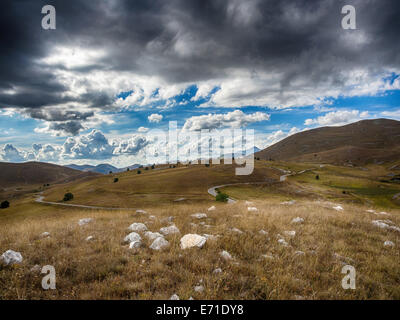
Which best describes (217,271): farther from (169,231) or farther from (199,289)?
(169,231)

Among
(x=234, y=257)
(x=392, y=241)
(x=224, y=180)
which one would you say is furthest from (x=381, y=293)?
(x=224, y=180)

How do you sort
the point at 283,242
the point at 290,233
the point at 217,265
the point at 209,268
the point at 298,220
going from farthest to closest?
1. the point at 298,220
2. the point at 290,233
3. the point at 283,242
4. the point at 217,265
5. the point at 209,268

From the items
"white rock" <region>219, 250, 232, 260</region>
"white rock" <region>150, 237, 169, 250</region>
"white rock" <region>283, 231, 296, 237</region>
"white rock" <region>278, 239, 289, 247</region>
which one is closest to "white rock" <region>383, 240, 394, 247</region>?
Answer: "white rock" <region>283, 231, 296, 237</region>

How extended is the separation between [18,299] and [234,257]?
19.6ft

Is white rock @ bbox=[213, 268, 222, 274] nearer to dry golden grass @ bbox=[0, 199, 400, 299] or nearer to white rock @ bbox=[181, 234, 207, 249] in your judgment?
dry golden grass @ bbox=[0, 199, 400, 299]

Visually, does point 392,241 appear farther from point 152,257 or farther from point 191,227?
point 152,257

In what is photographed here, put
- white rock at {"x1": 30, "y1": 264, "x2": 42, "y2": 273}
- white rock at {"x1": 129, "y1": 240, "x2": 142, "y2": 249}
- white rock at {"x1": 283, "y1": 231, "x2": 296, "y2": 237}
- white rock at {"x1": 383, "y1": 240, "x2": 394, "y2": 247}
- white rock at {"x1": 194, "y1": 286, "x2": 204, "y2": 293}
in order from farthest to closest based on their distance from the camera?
white rock at {"x1": 283, "y1": 231, "x2": 296, "y2": 237}
white rock at {"x1": 383, "y1": 240, "x2": 394, "y2": 247}
white rock at {"x1": 129, "y1": 240, "x2": 142, "y2": 249}
white rock at {"x1": 30, "y1": 264, "x2": 42, "y2": 273}
white rock at {"x1": 194, "y1": 286, "x2": 204, "y2": 293}

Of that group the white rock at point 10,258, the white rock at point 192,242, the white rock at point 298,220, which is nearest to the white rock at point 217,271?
the white rock at point 192,242

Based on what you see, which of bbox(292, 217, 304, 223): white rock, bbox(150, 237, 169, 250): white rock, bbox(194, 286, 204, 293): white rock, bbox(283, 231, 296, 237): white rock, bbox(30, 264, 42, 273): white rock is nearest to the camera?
bbox(194, 286, 204, 293): white rock

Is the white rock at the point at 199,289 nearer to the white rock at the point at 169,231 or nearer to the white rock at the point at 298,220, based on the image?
the white rock at the point at 169,231

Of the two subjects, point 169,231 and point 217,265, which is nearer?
point 217,265

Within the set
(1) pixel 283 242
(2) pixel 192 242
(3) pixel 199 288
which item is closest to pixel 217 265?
(3) pixel 199 288
